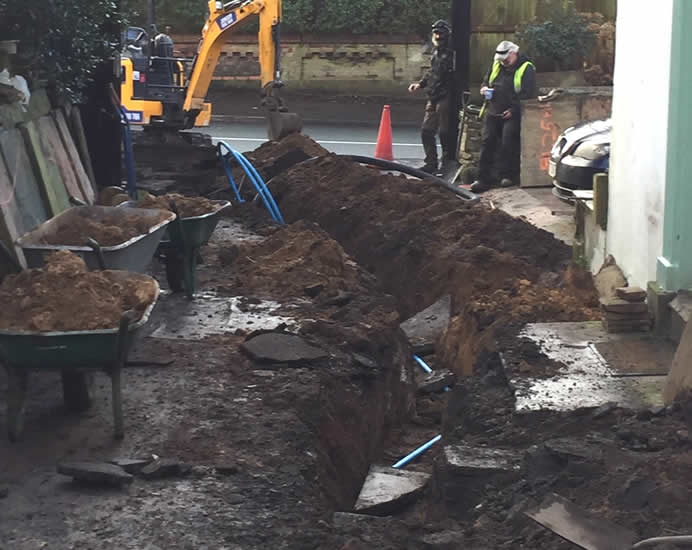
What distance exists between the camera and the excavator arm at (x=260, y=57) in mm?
15609

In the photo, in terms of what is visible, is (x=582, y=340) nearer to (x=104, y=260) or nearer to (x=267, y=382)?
(x=267, y=382)

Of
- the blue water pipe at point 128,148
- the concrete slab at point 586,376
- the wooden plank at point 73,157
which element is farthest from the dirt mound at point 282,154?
the concrete slab at point 586,376

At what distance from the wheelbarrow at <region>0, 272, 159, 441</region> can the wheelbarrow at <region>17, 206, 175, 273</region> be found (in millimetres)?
1393

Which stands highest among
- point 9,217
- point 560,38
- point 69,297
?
point 560,38

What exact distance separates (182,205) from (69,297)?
10.9ft

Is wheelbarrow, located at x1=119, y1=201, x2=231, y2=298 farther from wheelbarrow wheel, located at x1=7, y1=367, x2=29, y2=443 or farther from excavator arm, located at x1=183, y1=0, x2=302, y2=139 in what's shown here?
excavator arm, located at x1=183, y1=0, x2=302, y2=139

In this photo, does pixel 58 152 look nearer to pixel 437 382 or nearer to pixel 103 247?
pixel 103 247

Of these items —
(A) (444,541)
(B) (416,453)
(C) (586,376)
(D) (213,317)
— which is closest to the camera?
(A) (444,541)

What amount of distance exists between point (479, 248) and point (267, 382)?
12.6ft

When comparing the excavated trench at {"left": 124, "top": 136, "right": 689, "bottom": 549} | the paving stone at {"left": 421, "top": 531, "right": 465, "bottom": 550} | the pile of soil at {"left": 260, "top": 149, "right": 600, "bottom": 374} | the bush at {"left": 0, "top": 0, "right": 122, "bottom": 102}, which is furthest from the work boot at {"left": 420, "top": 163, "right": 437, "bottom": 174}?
the paving stone at {"left": 421, "top": 531, "right": 465, "bottom": 550}

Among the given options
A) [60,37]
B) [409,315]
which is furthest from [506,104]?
[60,37]

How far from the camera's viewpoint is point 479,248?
34.9 ft

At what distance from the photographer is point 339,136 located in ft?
73.5

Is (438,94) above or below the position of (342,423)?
above
